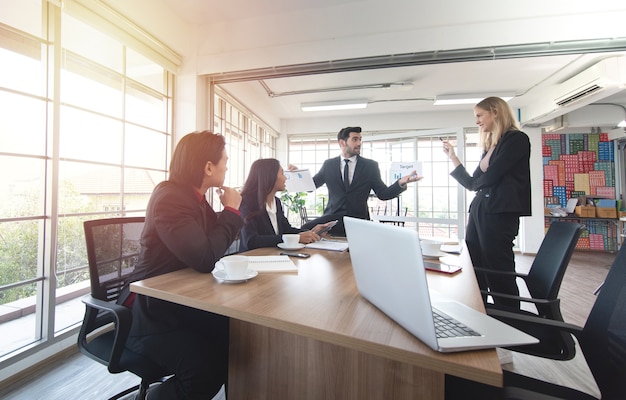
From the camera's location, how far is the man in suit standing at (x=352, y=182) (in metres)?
2.56

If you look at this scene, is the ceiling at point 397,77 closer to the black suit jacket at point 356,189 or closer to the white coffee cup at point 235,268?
→ the black suit jacket at point 356,189

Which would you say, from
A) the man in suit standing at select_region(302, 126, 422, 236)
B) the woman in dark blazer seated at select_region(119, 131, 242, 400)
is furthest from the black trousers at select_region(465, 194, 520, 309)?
the woman in dark blazer seated at select_region(119, 131, 242, 400)

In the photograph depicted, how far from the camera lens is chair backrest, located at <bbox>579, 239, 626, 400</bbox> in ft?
2.17

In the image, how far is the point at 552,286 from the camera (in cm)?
111

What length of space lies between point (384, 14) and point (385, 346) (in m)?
2.87

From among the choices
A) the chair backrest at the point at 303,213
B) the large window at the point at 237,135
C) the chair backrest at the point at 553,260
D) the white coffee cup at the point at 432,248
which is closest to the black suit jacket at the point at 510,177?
the chair backrest at the point at 553,260

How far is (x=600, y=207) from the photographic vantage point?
553 cm

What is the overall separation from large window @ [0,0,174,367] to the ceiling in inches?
37.9

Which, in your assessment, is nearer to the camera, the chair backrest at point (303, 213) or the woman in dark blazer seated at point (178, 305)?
the woman in dark blazer seated at point (178, 305)

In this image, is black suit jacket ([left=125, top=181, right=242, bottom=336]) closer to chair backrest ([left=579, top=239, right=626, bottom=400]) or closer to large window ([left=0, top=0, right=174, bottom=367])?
chair backrest ([left=579, top=239, right=626, bottom=400])

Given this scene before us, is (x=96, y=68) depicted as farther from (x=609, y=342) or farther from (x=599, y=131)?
(x=599, y=131)

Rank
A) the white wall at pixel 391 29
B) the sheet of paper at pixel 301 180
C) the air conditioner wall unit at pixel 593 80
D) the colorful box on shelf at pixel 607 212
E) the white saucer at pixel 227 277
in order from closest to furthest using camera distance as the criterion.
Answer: the white saucer at pixel 227 277
the white wall at pixel 391 29
the sheet of paper at pixel 301 180
the air conditioner wall unit at pixel 593 80
the colorful box on shelf at pixel 607 212

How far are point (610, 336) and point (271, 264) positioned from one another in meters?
1.06

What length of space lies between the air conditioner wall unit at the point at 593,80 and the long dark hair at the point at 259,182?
4529 mm
